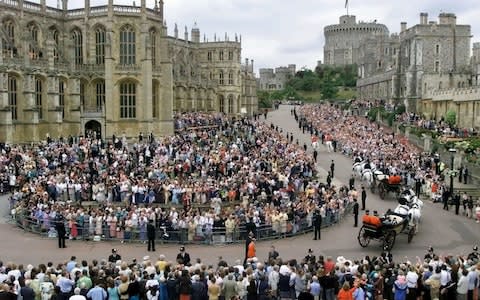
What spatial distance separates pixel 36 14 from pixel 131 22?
28.7 ft

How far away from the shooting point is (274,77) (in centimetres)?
18125

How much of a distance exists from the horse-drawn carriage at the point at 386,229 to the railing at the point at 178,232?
10.8ft

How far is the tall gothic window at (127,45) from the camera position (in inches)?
2124

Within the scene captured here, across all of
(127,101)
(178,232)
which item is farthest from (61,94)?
(178,232)

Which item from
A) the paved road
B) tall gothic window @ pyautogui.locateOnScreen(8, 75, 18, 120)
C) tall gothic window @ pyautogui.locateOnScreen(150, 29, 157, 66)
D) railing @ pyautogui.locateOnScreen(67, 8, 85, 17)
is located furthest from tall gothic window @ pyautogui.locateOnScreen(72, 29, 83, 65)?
the paved road

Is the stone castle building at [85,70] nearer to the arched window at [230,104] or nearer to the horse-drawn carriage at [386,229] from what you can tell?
the arched window at [230,104]

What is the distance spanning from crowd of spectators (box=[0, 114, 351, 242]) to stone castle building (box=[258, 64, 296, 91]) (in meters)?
135

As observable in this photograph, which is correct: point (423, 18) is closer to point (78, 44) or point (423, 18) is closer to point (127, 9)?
point (127, 9)

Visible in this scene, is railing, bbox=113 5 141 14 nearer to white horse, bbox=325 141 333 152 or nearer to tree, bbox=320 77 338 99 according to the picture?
white horse, bbox=325 141 333 152

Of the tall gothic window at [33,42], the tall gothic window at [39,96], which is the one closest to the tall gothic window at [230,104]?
the tall gothic window at [33,42]

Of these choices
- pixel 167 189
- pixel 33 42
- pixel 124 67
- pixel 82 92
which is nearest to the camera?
pixel 167 189

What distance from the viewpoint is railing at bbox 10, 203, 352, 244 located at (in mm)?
23203

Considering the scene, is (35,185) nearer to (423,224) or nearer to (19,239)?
(19,239)

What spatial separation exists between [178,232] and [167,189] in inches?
194
